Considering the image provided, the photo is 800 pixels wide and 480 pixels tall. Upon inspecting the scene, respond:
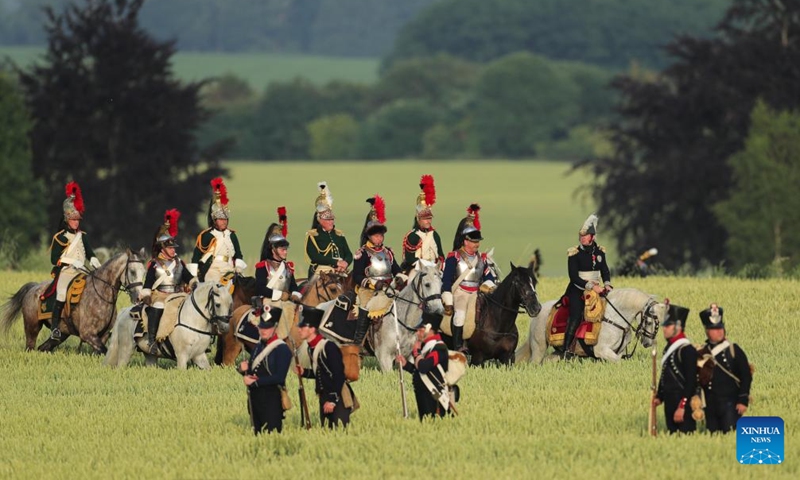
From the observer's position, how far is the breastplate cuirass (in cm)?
2547

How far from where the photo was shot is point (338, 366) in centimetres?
1988

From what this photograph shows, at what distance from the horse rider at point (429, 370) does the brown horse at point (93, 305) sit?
7.60 meters

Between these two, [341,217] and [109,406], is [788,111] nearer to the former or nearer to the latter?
[341,217]

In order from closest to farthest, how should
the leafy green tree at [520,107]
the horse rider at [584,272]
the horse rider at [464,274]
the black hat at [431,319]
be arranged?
the black hat at [431,319] → the horse rider at [464,274] → the horse rider at [584,272] → the leafy green tree at [520,107]

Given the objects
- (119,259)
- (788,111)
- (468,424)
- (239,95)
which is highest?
(239,95)

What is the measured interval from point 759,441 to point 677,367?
3.82 feet

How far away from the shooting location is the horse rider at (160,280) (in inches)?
1046

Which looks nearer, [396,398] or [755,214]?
[396,398]

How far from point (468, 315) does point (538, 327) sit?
146cm

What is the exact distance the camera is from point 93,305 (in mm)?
28641

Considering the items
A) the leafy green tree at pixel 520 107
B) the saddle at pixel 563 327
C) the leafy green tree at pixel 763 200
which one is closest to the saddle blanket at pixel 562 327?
the saddle at pixel 563 327

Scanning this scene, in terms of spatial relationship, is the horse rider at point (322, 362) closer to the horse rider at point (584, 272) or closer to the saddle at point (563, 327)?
the horse rider at point (584, 272)

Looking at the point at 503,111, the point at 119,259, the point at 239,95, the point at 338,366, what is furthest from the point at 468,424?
the point at 239,95

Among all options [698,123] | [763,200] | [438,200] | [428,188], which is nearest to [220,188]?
[428,188]
